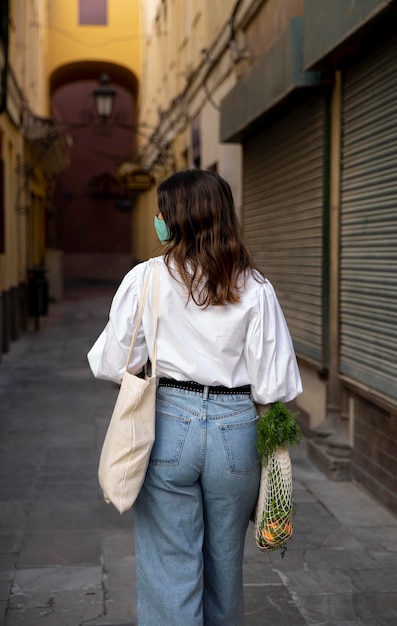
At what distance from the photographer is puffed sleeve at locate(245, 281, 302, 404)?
2.95 metres

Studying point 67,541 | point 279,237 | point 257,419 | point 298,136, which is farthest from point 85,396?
point 257,419

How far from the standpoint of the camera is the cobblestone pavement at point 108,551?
4.33 m

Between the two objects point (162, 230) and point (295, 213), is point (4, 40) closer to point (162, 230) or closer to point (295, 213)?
point (295, 213)

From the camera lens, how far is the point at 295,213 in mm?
8203

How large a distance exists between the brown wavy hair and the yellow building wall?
26249 mm

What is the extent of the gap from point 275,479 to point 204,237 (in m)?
0.78

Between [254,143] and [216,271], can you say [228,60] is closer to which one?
[254,143]

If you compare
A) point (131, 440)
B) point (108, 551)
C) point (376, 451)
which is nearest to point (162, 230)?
point (131, 440)

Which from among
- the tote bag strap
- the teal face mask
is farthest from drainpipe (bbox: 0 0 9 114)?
the tote bag strap

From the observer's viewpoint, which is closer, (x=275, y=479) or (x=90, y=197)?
(x=275, y=479)

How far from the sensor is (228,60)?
12.0 metres

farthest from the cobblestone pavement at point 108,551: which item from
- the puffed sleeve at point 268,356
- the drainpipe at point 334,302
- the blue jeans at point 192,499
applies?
the puffed sleeve at point 268,356

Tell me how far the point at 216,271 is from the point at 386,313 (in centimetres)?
309

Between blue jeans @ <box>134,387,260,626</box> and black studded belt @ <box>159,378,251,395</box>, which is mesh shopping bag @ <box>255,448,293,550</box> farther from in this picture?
black studded belt @ <box>159,378,251,395</box>
